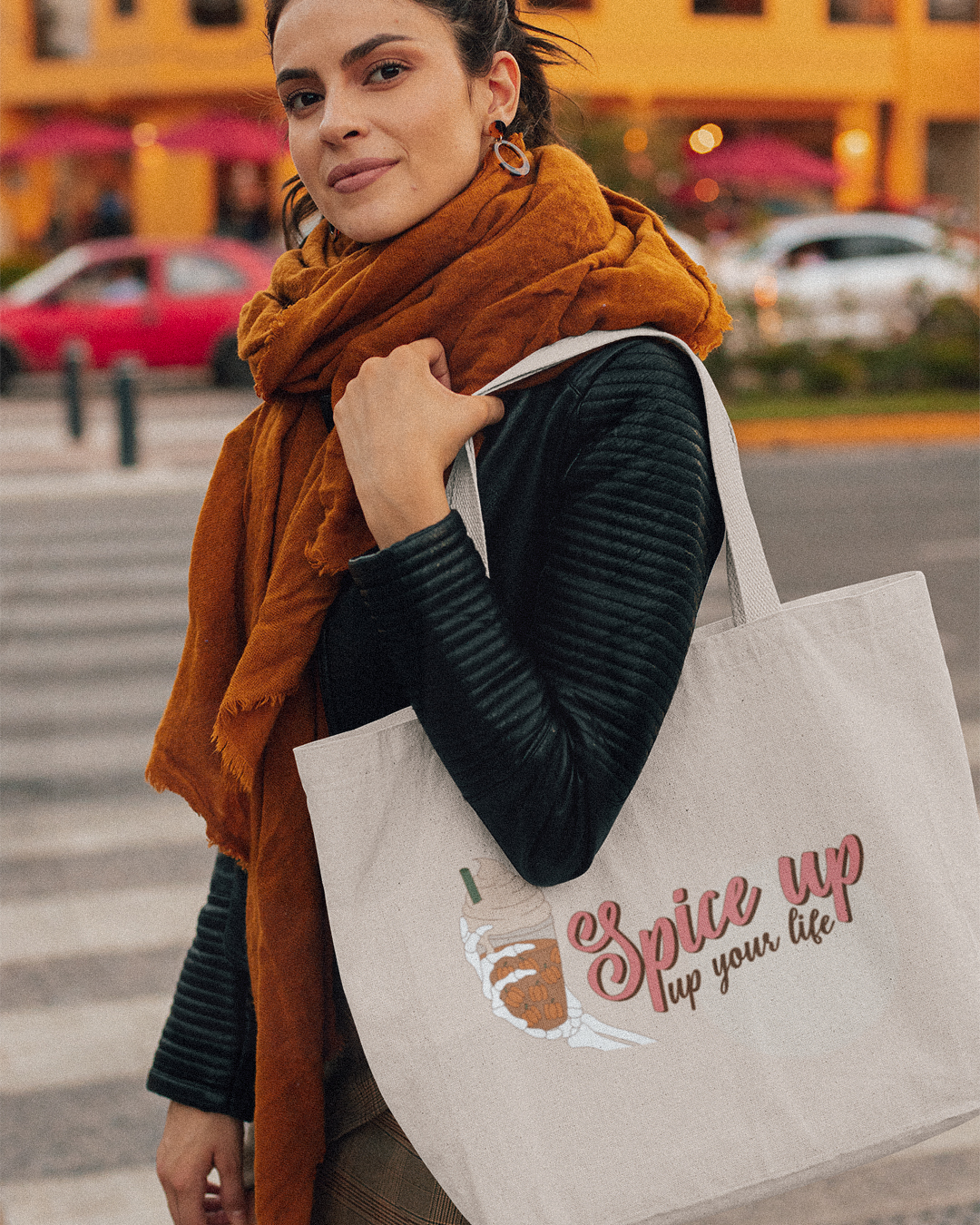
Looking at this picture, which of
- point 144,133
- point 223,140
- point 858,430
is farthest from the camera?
point 144,133

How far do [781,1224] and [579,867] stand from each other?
76.2 inches

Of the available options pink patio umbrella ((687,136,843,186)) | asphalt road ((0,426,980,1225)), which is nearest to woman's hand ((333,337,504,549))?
asphalt road ((0,426,980,1225))

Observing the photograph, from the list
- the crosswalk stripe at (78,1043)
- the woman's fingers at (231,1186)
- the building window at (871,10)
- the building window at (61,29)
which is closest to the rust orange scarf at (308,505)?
the woman's fingers at (231,1186)

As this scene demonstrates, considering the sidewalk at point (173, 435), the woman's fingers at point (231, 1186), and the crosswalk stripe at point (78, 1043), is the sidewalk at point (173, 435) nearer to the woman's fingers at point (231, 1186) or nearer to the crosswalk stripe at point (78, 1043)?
the crosswalk stripe at point (78, 1043)

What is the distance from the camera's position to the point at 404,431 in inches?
50.5

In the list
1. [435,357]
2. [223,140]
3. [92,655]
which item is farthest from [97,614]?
[223,140]

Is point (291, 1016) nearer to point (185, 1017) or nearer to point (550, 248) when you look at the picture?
point (185, 1017)

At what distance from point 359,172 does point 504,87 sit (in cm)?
18

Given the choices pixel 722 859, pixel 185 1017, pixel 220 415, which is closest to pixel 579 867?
pixel 722 859

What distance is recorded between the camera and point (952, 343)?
51.1 ft

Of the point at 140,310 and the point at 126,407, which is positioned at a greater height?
the point at 140,310

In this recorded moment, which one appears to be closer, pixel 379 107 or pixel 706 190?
pixel 379 107

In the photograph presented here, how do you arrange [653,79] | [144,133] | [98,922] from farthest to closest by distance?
[653,79] < [144,133] < [98,922]

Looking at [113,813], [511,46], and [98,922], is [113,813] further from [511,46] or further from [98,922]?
[511,46]
